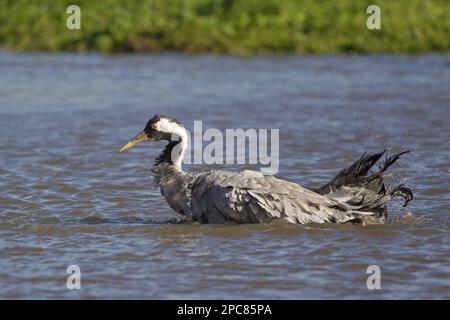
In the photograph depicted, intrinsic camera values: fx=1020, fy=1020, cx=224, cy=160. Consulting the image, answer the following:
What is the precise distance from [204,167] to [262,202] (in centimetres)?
351

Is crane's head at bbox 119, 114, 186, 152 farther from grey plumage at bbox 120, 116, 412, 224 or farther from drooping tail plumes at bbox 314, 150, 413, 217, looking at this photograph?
drooping tail plumes at bbox 314, 150, 413, 217

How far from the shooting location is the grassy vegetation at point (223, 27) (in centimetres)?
2245

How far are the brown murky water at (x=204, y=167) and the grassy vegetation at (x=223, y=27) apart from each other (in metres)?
0.80

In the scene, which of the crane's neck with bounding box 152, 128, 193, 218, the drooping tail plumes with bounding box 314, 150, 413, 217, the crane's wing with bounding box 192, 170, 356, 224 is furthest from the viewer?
the crane's neck with bounding box 152, 128, 193, 218

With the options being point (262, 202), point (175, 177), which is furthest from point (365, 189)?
point (175, 177)

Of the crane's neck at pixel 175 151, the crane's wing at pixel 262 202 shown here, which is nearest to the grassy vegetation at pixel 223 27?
the crane's neck at pixel 175 151

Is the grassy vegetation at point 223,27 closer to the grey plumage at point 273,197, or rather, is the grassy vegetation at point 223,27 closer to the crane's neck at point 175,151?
the crane's neck at point 175,151

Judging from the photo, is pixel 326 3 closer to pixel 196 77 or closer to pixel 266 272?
pixel 196 77

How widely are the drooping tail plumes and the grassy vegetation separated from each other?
12.8 metres

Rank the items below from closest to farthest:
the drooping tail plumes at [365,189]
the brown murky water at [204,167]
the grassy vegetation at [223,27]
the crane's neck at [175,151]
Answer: the brown murky water at [204,167] → the drooping tail plumes at [365,189] → the crane's neck at [175,151] → the grassy vegetation at [223,27]

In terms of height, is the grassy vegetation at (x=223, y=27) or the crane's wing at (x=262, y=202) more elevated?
the grassy vegetation at (x=223, y=27)

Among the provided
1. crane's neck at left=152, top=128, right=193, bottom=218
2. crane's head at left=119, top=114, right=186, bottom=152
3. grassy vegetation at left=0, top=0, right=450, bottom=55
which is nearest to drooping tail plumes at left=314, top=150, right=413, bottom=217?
crane's neck at left=152, top=128, right=193, bottom=218

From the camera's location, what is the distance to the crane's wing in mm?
9297

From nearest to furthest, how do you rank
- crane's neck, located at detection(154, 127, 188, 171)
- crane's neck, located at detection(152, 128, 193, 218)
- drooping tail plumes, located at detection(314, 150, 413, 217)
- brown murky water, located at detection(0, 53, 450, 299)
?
brown murky water, located at detection(0, 53, 450, 299) < drooping tail plumes, located at detection(314, 150, 413, 217) < crane's neck, located at detection(152, 128, 193, 218) < crane's neck, located at detection(154, 127, 188, 171)
